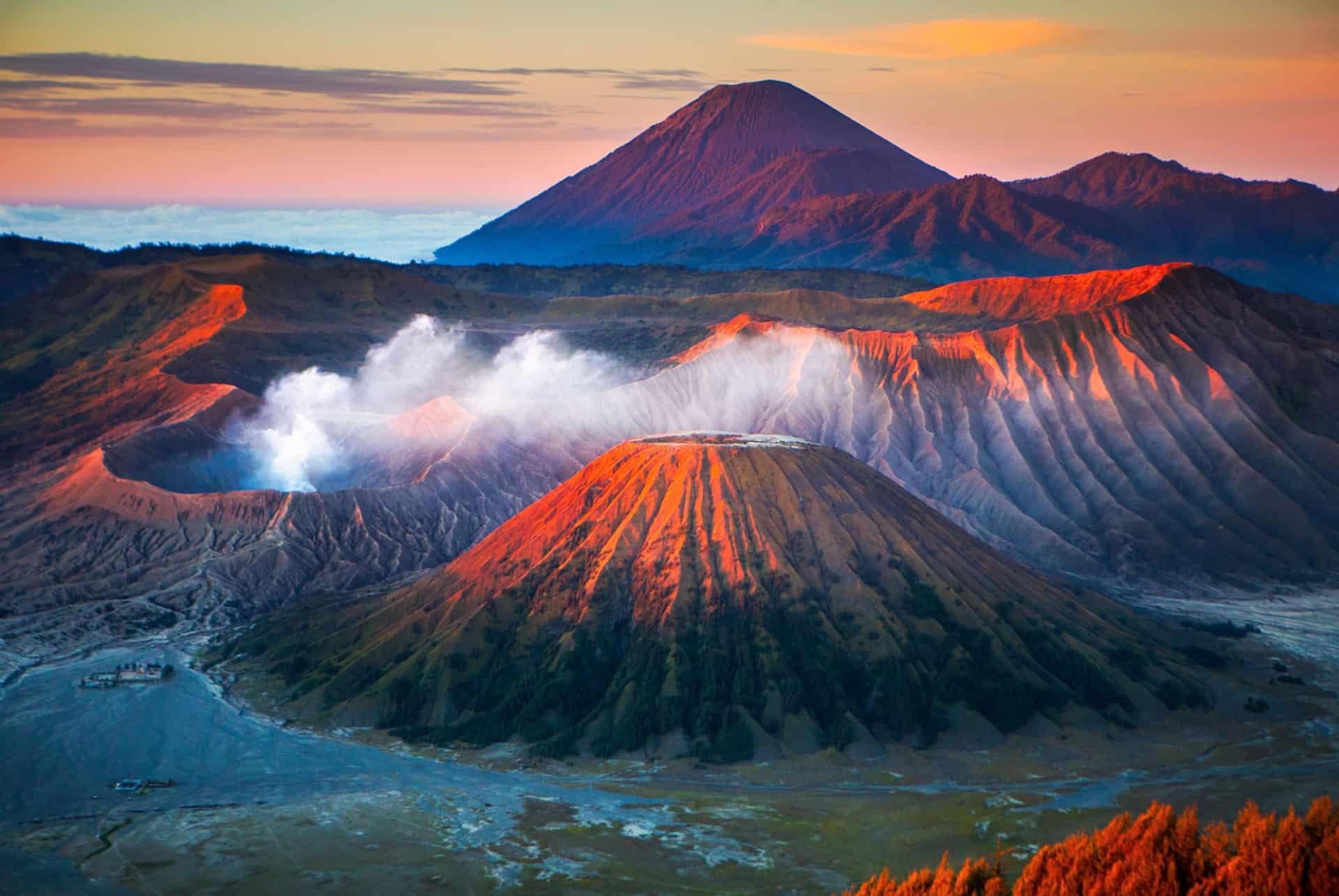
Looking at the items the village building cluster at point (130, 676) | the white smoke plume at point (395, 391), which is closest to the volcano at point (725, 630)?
the village building cluster at point (130, 676)

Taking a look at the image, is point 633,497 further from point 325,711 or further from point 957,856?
point 957,856

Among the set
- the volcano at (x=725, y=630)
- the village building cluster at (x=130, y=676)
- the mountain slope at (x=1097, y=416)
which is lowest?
the village building cluster at (x=130, y=676)

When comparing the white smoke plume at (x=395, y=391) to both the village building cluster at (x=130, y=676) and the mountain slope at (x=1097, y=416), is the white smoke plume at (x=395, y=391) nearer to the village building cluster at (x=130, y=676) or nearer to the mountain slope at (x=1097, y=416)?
the mountain slope at (x=1097, y=416)

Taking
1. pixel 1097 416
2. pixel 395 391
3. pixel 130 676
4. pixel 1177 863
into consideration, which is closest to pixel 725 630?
pixel 130 676

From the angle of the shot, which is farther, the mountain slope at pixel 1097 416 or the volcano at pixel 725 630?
the mountain slope at pixel 1097 416

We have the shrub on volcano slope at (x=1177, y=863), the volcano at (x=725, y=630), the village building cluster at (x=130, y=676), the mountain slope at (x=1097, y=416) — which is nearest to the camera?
the shrub on volcano slope at (x=1177, y=863)

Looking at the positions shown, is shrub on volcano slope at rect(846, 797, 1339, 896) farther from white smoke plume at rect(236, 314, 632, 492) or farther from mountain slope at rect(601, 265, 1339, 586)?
white smoke plume at rect(236, 314, 632, 492)

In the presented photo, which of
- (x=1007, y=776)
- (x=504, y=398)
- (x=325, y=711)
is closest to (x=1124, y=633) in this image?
(x=1007, y=776)
